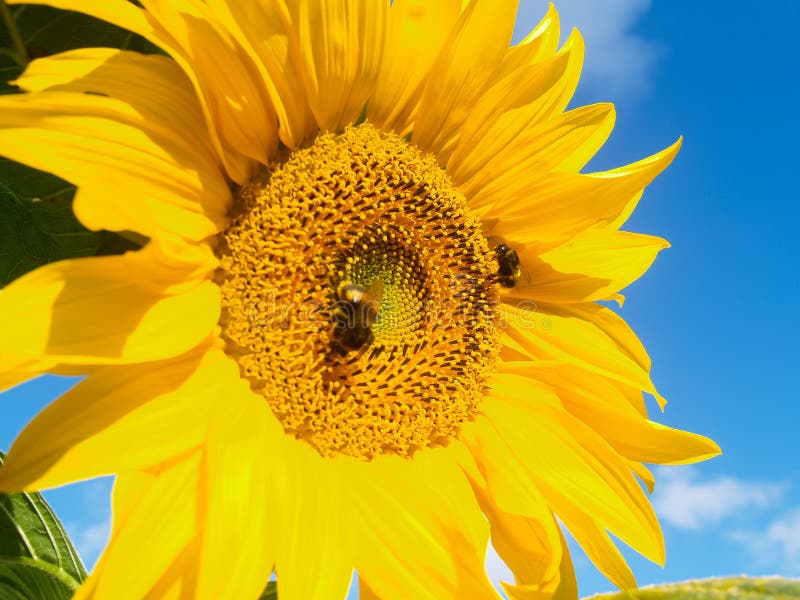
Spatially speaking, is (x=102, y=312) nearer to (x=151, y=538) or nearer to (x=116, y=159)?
(x=116, y=159)

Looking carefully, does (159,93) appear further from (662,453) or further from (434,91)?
(662,453)

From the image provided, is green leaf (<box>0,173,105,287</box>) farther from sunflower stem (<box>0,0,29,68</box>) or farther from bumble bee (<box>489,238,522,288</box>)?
bumble bee (<box>489,238,522,288</box>)

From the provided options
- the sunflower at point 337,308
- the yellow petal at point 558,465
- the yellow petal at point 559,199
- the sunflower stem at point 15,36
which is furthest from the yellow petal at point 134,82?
the yellow petal at point 558,465

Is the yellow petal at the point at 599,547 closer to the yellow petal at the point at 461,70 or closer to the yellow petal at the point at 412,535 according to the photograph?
the yellow petal at the point at 412,535

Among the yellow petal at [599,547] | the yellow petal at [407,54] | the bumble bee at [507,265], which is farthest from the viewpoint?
the bumble bee at [507,265]

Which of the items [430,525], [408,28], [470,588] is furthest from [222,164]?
[470,588]

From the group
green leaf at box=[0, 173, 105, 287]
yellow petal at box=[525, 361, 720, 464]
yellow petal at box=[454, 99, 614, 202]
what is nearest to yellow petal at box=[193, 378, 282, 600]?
green leaf at box=[0, 173, 105, 287]
